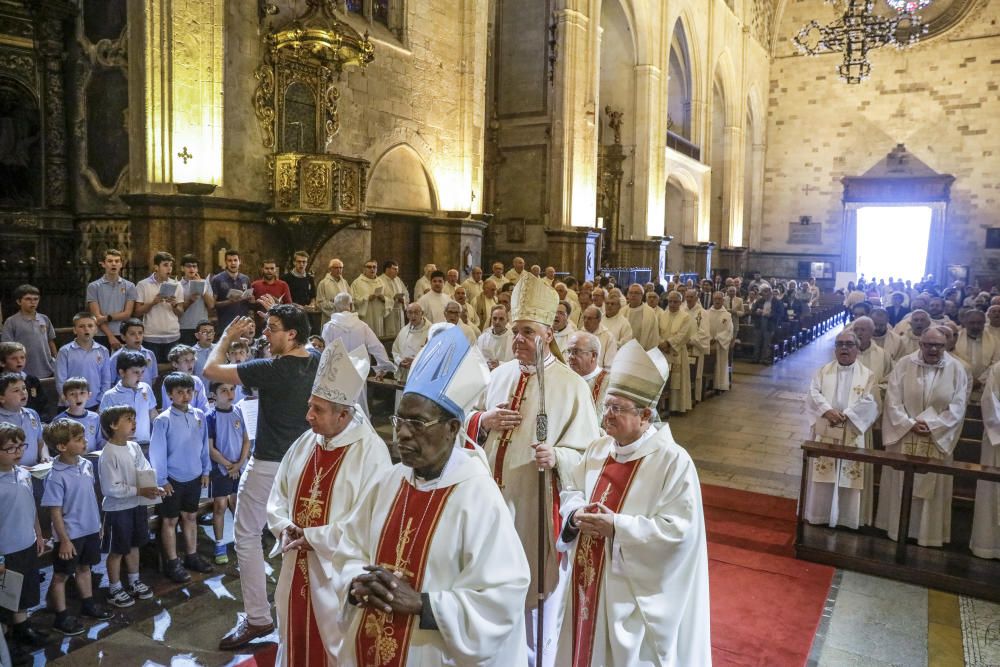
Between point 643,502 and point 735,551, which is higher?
point 643,502

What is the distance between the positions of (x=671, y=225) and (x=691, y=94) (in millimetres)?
4870

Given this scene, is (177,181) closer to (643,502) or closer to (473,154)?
(473,154)

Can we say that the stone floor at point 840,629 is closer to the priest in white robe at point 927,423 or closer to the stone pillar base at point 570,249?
the priest in white robe at point 927,423

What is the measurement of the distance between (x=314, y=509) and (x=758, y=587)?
3.48 meters

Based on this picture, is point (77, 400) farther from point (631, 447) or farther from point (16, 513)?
point (631, 447)

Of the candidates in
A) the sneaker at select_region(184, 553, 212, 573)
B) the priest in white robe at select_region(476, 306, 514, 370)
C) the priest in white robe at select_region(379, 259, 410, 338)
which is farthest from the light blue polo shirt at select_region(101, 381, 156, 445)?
the priest in white robe at select_region(379, 259, 410, 338)

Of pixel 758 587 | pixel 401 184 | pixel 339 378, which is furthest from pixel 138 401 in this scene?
pixel 401 184

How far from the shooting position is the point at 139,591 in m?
4.89

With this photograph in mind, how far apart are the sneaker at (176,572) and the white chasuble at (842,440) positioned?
4940 millimetres

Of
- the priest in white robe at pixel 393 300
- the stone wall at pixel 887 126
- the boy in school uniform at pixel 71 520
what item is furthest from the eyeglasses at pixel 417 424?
the stone wall at pixel 887 126

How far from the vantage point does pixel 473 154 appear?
1462cm

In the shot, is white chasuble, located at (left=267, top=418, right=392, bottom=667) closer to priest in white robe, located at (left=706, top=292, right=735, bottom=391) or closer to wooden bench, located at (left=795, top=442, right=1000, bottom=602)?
wooden bench, located at (left=795, top=442, right=1000, bottom=602)

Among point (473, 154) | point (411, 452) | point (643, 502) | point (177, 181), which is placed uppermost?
point (473, 154)

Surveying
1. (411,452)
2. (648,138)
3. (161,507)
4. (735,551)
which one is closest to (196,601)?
(161,507)
